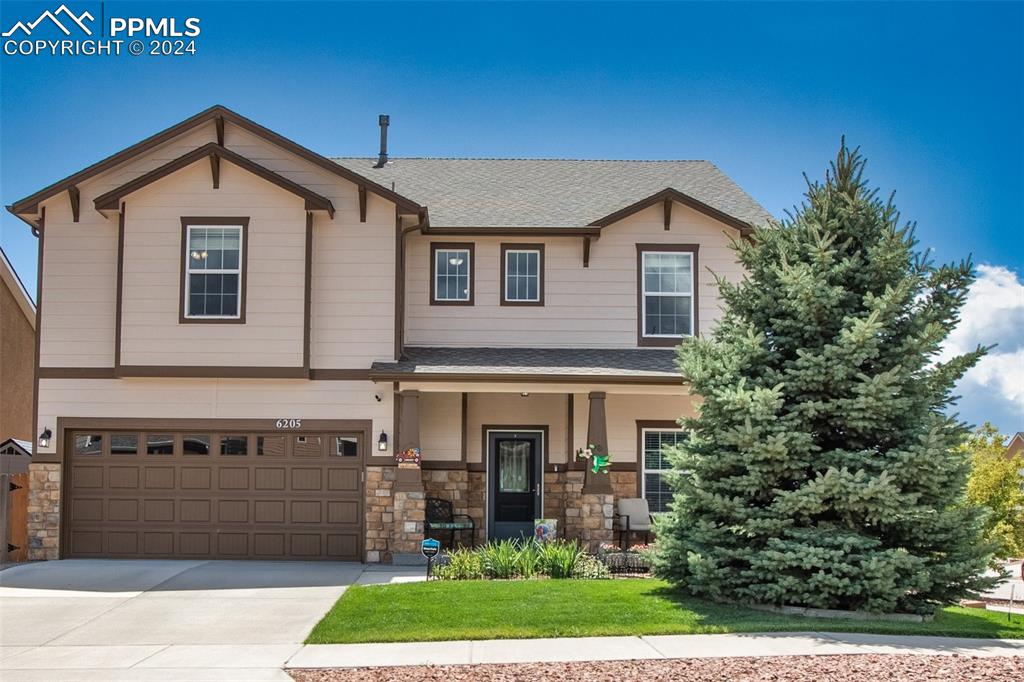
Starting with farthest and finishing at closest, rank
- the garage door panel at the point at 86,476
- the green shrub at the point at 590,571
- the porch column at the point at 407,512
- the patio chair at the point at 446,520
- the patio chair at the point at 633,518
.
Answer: the patio chair at the point at 633,518 → the patio chair at the point at 446,520 → the garage door panel at the point at 86,476 → the porch column at the point at 407,512 → the green shrub at the point at 590,571

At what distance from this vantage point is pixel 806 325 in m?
11.4

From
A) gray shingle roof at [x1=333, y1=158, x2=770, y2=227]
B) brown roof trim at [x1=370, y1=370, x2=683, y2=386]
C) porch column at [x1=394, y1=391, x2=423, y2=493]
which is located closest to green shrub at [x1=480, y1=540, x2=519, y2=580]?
porch column at [x1=394, y1=391, x2=423, y2=493]

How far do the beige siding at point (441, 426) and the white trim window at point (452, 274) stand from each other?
1.77m

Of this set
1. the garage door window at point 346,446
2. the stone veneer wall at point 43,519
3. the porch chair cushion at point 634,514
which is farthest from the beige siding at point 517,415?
the stone veneer wall at point 43,519

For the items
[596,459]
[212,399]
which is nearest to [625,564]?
[596,459]

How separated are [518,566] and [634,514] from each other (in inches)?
154

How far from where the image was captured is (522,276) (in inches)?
715

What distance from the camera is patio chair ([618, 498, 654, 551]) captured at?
17062 mm

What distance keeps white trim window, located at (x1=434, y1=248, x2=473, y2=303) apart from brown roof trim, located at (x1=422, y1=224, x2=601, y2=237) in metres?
0.40

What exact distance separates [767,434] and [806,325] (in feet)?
4.42

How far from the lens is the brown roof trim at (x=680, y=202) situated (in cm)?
1764

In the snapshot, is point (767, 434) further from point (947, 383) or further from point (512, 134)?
point (512, 134)

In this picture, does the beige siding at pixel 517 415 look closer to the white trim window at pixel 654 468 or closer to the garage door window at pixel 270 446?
the white trim window at pixel 654 468

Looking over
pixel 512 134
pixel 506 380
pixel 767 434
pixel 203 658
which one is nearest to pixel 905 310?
pixel 767 434
